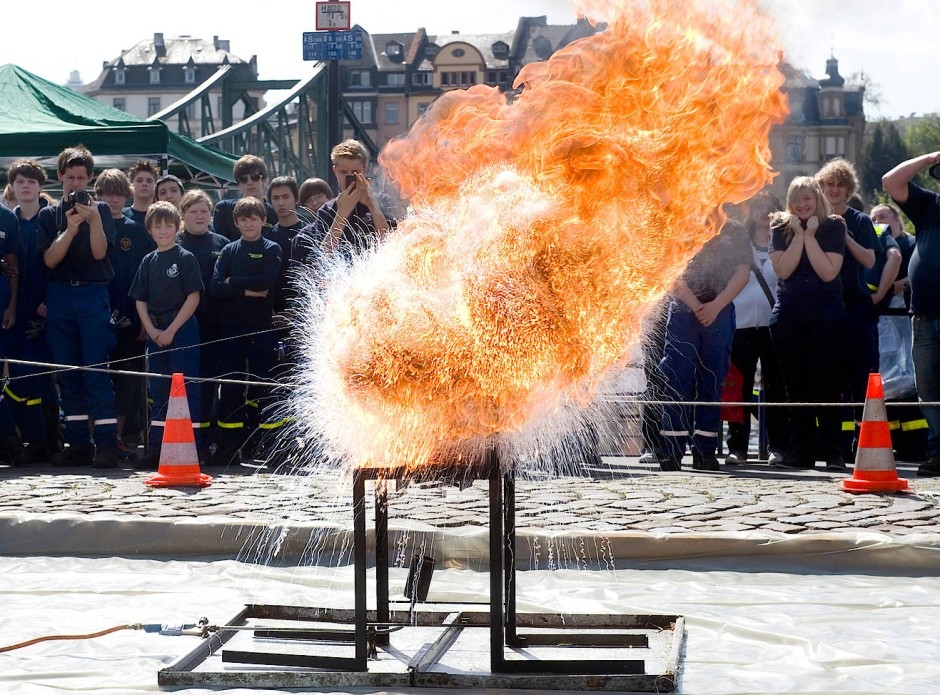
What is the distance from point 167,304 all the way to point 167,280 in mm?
186

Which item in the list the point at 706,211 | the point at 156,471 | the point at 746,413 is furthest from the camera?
the point at 746,413

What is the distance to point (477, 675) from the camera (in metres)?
4.11

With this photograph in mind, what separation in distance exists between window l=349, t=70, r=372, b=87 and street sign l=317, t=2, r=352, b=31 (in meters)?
85.1

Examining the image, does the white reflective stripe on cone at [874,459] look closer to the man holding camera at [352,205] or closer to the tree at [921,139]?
the man holding camera at [352,205]

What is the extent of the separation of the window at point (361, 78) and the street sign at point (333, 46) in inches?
3345

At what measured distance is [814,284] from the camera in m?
9.19

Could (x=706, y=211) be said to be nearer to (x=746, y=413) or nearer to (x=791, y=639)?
(x=791, y=639)

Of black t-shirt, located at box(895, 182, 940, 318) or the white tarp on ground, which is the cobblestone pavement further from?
black t-shirt, located at box(895, 182, 940, 318)

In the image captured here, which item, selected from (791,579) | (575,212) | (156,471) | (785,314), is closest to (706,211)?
(575,212)

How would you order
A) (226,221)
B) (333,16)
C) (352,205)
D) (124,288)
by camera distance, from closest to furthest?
(352,205) → (124,288) → (226,221) → (333,16)

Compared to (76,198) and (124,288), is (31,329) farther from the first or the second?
(76,198)

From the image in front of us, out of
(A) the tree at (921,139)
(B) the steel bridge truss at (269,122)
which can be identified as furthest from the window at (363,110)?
(B) the steel bridge truss at (269,122)

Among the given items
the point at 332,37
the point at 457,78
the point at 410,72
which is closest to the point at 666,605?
the point at 332,37

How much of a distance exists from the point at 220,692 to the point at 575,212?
1.92 meters
